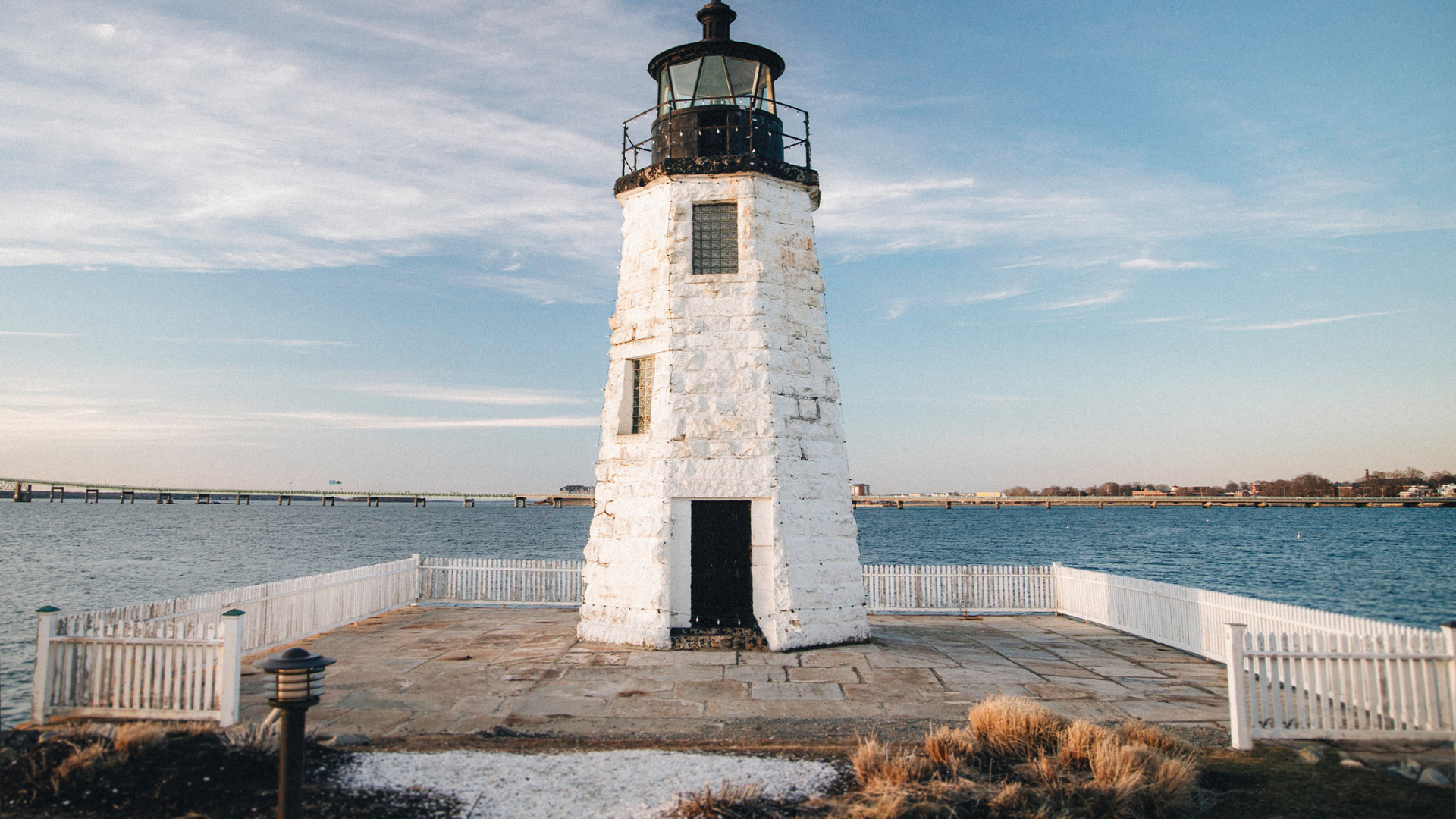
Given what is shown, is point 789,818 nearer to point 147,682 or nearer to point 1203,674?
point 147,682

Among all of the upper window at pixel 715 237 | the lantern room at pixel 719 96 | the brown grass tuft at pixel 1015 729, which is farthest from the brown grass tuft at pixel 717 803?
the lantern room at pixel 719 96

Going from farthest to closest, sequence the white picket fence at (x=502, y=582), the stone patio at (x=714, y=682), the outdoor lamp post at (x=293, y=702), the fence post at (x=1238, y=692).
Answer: the white picket fence at (x=502, y=582), the stone patio at (x=714, y=682), the fence post at (x=1238, y=692), the outdoor lamp post at (x=293, y=702)

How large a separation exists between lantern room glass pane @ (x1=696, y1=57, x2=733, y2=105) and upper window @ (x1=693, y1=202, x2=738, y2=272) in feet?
6.38

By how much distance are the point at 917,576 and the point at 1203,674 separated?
6.39 m

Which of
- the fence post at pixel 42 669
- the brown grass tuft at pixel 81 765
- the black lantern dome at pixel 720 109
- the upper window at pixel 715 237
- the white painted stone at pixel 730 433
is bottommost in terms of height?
the brown grass tuft at pixel 81 765

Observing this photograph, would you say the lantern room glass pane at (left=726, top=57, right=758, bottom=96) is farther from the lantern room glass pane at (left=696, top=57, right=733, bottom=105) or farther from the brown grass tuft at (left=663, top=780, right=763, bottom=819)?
the brown grass tuft at (left=663, top=780, right=763, bottom=819)

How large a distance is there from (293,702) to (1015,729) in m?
5.93

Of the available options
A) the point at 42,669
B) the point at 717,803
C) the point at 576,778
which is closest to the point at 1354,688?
the point at 717,803

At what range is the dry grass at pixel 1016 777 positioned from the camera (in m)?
5.73

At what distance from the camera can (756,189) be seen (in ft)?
41.9

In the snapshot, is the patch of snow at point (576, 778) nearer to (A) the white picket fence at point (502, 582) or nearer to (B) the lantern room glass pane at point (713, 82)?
(A) the white picket fence at point (502, 582)

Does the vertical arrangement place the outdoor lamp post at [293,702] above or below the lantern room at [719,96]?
below

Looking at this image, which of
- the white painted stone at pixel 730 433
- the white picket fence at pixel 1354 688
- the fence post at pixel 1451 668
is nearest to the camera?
the fence post at pixel 1451 668

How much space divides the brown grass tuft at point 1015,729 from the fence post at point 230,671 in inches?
286
